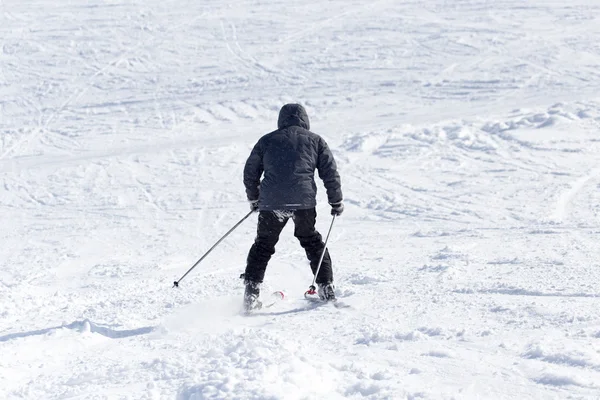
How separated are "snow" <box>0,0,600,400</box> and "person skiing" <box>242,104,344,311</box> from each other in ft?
1.38

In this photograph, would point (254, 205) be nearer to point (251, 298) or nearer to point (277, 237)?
point (277, 237)

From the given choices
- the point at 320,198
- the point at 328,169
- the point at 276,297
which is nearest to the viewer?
the point at 328,169

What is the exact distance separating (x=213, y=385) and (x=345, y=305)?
6.63 ft

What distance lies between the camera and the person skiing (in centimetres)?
555

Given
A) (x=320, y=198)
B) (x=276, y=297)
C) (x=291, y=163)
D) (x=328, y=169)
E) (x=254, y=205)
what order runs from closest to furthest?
1. (x=291, y=163)
2. (x=328, y=169)
3. (x=254, y=205)
4. (x=276, y=297)
5. (x=320, y=198)

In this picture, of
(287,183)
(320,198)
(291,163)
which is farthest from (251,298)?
(320,198)

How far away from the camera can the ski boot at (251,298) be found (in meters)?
5.79

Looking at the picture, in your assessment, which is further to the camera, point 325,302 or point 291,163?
point 325,302

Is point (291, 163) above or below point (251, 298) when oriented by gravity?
above

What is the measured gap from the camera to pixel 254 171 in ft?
18.6

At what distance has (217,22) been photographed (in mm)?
23734

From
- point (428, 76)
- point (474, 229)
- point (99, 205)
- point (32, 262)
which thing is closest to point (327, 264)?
point (474, 229)

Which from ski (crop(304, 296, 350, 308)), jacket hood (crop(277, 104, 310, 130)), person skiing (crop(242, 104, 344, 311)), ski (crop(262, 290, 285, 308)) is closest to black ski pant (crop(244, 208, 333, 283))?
person skiing (crop(242, 104, 344, 311))

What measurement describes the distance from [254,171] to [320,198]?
6.60m
